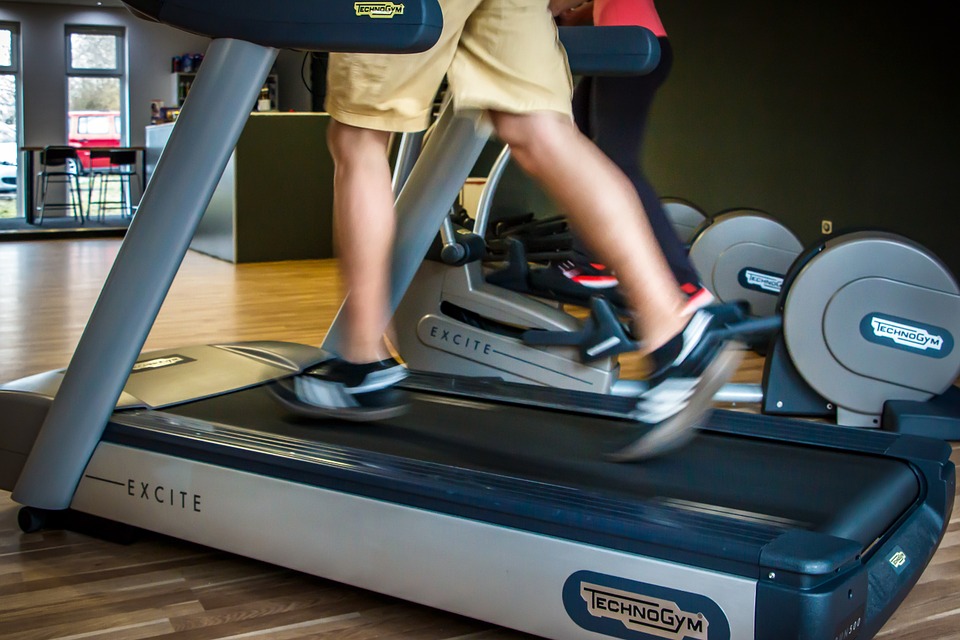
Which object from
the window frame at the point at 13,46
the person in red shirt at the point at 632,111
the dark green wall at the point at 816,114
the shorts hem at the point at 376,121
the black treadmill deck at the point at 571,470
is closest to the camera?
the black treadmill deck at the point at 571,470

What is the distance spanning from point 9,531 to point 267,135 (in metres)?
4.88

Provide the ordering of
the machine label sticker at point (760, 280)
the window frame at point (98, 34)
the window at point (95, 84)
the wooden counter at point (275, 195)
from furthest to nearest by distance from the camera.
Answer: the window at point (95, 84) < the window frame at point (98, 34) < the wooden counter at point (275, 195) < the machine label sticker at point (760, 280)

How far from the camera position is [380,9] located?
1.25 metres

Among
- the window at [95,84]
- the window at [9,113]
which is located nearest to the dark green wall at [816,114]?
the window at [95,84]

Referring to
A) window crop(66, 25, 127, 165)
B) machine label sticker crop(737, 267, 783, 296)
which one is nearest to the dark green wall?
machine label sticker crop(737, 267, 783, 296)

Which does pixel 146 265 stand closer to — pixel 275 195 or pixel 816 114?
pixel 816 114

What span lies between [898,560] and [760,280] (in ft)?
6.78

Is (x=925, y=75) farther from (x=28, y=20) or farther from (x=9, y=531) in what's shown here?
(x=28, y=20)

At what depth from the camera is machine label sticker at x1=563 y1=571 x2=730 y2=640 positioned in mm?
1064

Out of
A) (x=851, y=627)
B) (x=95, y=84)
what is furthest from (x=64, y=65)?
(x=851, y=627)

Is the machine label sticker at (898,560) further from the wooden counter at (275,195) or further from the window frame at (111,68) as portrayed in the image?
the window frame at (111,68)

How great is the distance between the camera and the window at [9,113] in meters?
12.1

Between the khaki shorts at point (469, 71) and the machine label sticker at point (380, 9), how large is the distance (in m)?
0.21

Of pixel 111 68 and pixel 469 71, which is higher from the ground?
pixel 111 68
